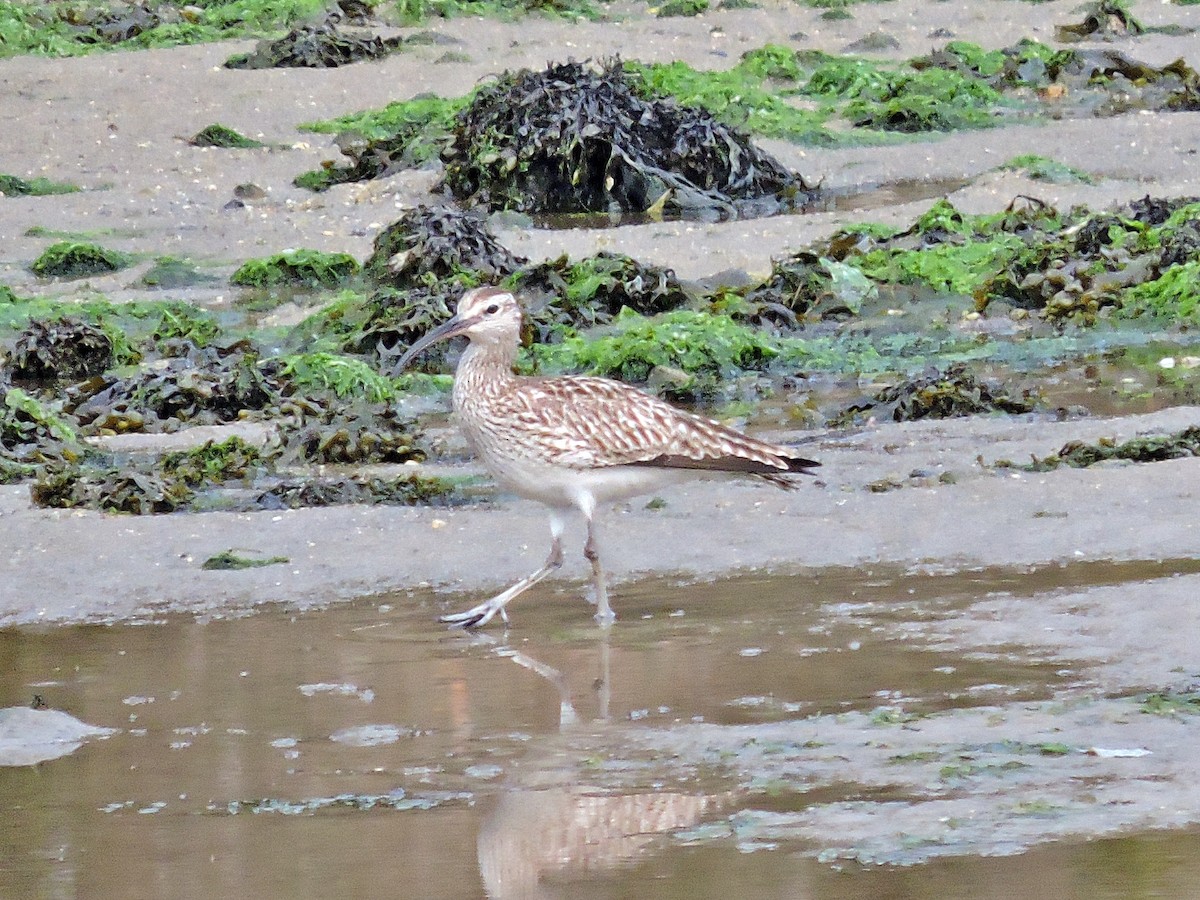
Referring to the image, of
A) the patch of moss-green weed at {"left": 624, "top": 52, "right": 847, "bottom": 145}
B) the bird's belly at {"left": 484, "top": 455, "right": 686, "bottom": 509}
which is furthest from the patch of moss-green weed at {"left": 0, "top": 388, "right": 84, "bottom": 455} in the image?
the patch of moss-green weed at {"left": 624, "top": 52, "right": 847, "bottom": 145}

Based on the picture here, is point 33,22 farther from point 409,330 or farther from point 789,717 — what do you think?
point 789,717

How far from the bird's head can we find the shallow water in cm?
99

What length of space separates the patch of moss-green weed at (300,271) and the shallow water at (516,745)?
6.37m

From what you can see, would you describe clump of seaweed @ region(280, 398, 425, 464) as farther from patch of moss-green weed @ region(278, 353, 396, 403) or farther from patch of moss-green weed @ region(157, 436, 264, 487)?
patch of moss-green weed @ region(278, 353, 396, 403)

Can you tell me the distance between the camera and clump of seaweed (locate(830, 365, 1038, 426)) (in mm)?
9992

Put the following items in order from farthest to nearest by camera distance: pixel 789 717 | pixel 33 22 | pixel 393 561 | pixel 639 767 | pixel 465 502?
pixel 33 22
pixel 465 502
pixel 393 561
pixel 789 717
pixel 639 767

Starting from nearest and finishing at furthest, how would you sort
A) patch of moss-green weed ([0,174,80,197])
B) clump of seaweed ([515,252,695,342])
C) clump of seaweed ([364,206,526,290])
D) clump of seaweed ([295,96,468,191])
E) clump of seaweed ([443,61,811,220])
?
clump of seaweed ([515,252,695,342])
clump of seaweed ([364,206,526,290])
clump of seaweed ([443,61,811,220])
patch of moss-green weed ([0,174,80,197])
clump of seaweed ([295,96,468,191])

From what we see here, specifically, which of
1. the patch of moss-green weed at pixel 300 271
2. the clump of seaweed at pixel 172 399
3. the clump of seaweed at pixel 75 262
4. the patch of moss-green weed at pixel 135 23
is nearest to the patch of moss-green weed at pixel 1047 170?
the patch of moss-green weed at pixel 300 271

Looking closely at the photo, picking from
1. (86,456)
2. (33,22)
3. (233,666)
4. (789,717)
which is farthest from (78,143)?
(789,717)

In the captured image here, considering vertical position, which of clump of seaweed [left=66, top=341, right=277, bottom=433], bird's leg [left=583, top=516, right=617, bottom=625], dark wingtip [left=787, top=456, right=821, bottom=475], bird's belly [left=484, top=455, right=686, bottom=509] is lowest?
clump of seaweed [left=66, top=341, right=277, bottom=433]

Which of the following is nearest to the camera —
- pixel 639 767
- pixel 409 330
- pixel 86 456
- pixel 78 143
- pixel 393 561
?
pixel 639 767

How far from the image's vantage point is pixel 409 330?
1195 cm

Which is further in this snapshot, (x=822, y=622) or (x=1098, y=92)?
(x=1098, y=92)

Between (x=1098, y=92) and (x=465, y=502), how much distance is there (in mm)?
12525
